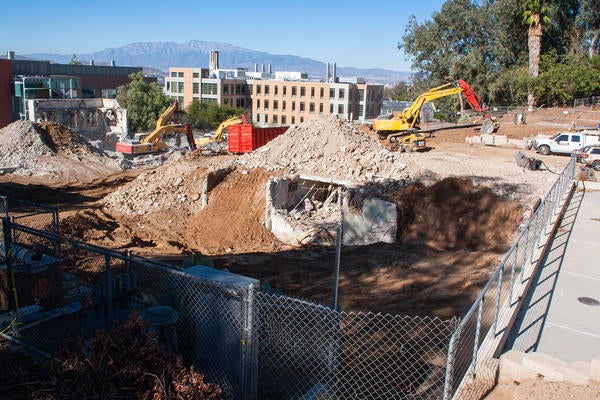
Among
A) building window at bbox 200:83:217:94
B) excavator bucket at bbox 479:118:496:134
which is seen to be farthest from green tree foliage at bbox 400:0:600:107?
building window at bbox 200:83:217:94

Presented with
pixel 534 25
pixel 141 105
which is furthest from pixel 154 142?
pixel 534 25

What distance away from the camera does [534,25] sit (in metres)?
44.0

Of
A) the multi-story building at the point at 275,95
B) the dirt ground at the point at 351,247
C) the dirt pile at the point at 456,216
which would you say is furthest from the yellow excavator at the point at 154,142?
the multi-story building at the point at 275,95

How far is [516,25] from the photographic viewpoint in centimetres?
4816

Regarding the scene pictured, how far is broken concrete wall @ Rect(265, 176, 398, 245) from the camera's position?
64.3 feet

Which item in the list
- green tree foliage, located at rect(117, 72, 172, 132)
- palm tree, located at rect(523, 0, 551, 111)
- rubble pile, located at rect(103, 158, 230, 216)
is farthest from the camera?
green tree foliage, located at rect(117, 72, 172, 132)

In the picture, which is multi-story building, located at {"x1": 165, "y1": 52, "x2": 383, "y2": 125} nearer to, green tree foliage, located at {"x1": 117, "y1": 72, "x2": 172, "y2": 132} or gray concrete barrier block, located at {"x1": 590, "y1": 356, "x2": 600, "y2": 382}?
green tree foliage, located at {"x1": 117, "y1": 72, "x2": 172, "y2": 132}

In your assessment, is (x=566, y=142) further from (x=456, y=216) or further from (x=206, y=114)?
(x=206, y=114)

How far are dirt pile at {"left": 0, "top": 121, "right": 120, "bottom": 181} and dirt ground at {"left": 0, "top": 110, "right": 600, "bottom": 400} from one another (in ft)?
7.10

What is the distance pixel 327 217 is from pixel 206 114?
6550 centimetres

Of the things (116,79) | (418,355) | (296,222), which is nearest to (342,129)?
(296,222)

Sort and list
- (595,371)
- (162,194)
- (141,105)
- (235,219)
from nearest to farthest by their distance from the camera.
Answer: (595,371) → (235,219) → (162,194) → (141,105)

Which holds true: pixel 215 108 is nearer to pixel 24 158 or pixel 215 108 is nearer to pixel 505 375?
pixel 24 158

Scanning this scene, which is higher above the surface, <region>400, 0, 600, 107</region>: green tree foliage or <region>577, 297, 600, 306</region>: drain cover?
<region>400, 0, 600, 107</region>: green tree foliage
